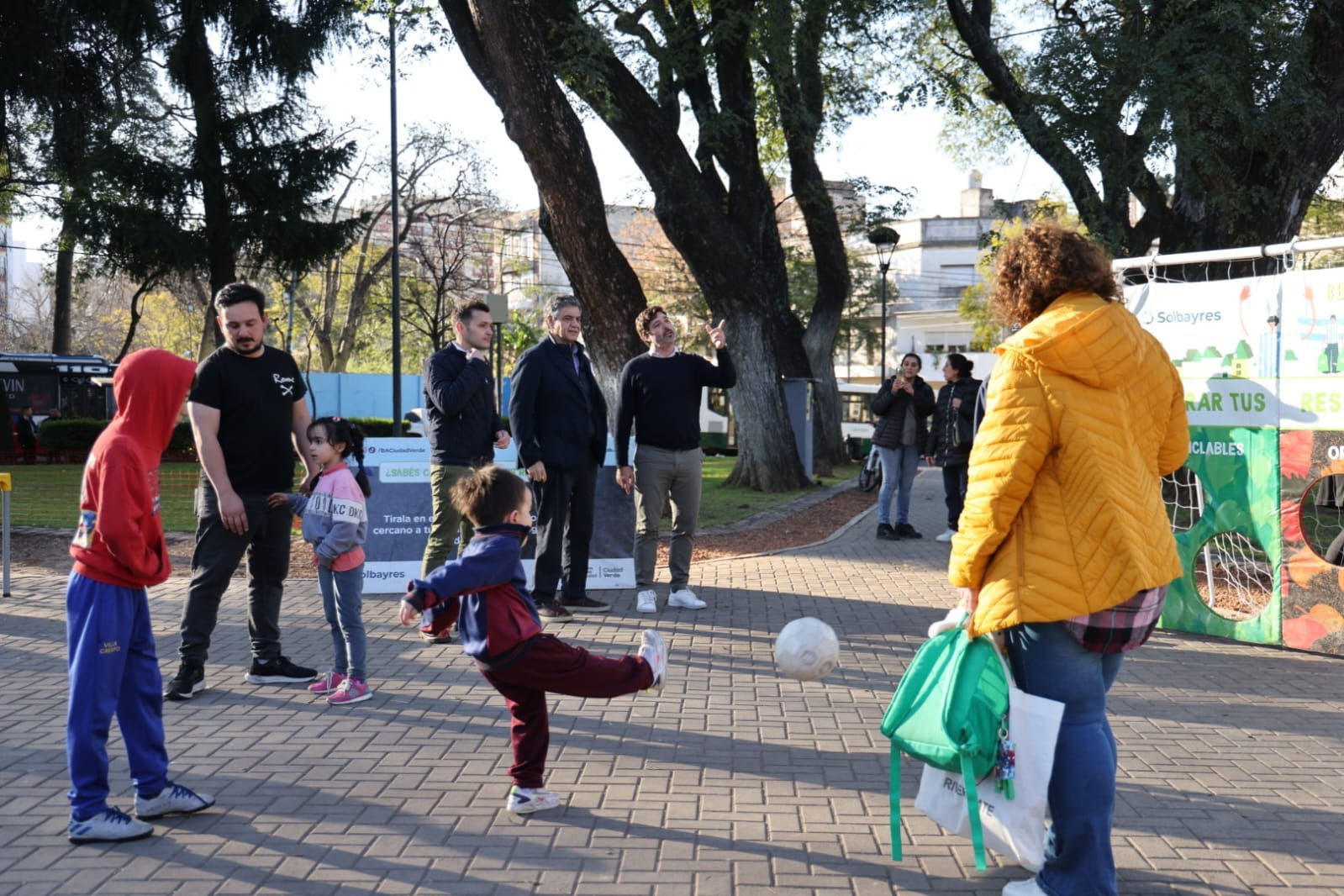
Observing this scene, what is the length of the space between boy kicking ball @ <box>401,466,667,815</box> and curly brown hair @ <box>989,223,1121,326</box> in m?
1.87

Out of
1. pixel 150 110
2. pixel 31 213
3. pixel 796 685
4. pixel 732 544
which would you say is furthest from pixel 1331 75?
pixel 31 213

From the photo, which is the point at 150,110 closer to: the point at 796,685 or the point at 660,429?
the point at 660,429

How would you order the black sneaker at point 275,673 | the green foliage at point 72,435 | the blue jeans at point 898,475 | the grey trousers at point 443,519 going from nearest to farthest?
the black sneaker at point 275,673 < the grey trousers at point 443,519 < the blue jeans at point 898,475 < the green foliage at point 72,435

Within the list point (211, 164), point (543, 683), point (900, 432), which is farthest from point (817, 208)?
point (543, 683)

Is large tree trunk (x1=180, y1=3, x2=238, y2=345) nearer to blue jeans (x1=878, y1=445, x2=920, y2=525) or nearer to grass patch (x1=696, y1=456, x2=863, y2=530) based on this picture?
grass patch (x1=696, y1=456, x2=863, y2=530)

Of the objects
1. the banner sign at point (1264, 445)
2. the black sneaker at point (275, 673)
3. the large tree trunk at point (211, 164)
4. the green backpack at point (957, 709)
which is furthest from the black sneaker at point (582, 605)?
the large tree trunk at point (211, 164)

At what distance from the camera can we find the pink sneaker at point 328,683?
6223mm

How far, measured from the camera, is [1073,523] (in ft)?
10.9

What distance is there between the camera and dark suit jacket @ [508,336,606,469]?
26.7 feet

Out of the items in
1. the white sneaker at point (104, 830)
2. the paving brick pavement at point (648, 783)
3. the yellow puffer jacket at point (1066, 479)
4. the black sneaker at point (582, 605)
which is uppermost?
the yellow puffer jacket at point (1066, 479)

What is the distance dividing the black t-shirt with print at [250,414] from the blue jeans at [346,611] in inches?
22.7

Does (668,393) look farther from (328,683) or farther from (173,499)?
(173,499)

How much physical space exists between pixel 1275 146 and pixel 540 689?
387 inches

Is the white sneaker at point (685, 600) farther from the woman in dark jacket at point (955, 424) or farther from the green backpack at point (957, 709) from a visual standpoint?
the green backpack at point (957, 709)
